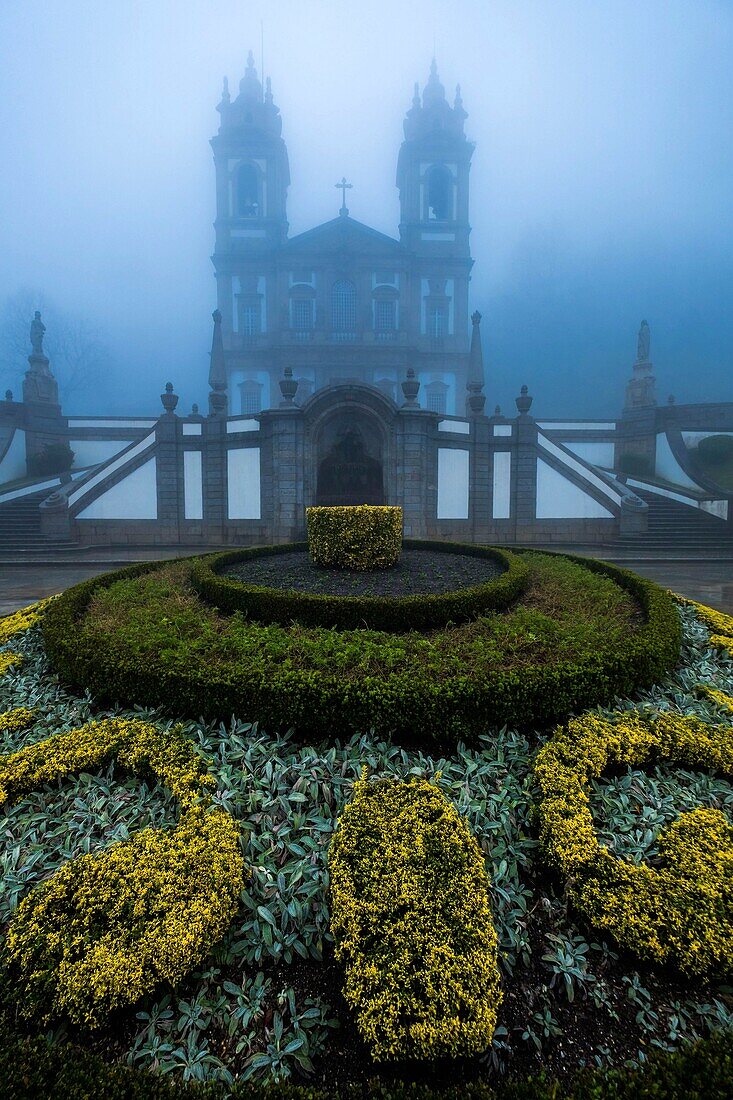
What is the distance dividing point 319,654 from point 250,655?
0.48 m

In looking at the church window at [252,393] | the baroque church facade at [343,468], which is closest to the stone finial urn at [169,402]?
the baroque church facade at [343,468]

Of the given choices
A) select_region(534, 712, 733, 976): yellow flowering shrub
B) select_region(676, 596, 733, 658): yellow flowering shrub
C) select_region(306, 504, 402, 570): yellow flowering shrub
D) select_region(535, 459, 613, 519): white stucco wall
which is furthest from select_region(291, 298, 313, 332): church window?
select_region(534, 712, 733, 976): yellow flowering shrub

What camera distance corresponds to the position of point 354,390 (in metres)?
17.0

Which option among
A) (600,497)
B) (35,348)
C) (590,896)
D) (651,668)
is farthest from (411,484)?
(35,348)

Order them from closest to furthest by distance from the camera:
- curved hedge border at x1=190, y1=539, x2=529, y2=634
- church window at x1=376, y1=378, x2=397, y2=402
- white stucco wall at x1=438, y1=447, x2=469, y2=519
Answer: curved hedge border at x1=190, y1=539, x2=529, y2=634 < white stucco wall at x1=438, y1=447, x2=469, y2=519 < church window at x1=376, y1=378, x2=397, y2=402

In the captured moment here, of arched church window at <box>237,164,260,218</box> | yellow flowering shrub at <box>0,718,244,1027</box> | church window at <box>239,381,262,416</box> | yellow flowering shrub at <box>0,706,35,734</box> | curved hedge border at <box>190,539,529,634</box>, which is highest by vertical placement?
arched church window at <box>237,164,260,218</box>

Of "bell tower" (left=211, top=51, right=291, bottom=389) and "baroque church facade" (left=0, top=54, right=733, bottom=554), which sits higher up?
"bell tower" (left=211, top=51, right=291, bottom=389)

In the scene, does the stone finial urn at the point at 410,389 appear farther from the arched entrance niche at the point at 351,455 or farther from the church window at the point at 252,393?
the church window at the point at 252,393

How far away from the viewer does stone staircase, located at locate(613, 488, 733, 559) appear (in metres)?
17.2

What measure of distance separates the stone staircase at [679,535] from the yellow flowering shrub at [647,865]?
1517 centimetres

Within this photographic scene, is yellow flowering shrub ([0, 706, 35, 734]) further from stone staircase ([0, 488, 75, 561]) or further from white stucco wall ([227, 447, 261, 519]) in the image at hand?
white stucco wall ([227, 447, 261, 519])

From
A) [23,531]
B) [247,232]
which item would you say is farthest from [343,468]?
[247,232]

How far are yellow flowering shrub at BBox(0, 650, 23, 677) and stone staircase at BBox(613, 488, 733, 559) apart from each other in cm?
1669

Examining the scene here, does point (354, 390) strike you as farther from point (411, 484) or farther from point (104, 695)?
point (104, 695)
